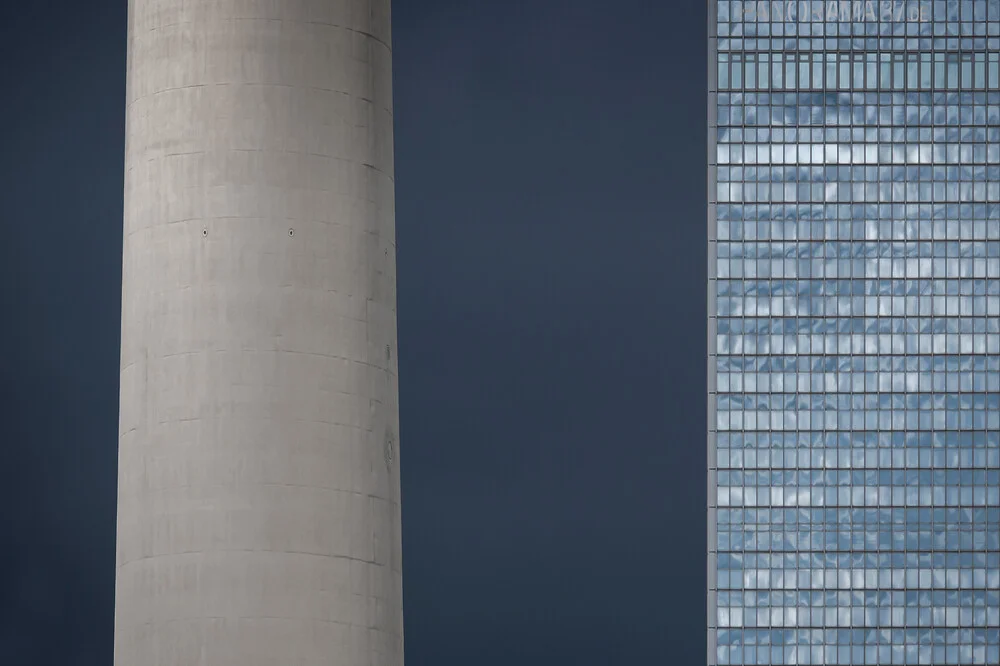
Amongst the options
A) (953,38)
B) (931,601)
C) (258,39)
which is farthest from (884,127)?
(258,39)

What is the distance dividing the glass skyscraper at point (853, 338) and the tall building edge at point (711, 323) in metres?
0.21

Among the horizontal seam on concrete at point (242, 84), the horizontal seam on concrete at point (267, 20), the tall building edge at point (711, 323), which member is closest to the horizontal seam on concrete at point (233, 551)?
the horizontal seam on concrete at point (242, 84)

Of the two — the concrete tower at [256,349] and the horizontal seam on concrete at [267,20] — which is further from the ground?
the horizontal seam on concrete at [267,20]

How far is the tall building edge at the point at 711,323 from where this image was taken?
500 ft

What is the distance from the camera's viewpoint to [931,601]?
15362 cm

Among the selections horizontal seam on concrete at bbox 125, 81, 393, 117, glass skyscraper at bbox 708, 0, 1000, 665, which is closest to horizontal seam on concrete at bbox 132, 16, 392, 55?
horizontal seam on concrete at bbox 125, 81, 393, 117

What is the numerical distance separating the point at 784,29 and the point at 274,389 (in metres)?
129

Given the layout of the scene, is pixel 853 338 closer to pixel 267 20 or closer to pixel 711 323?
pixel 711 323

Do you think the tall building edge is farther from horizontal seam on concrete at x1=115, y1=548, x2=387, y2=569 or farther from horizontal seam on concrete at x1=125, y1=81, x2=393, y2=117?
horizontal seam on concrete at x1=115, y1=548, x2=387, y2=569

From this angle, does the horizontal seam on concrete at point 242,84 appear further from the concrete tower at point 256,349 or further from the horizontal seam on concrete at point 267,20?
the horizontal seam on concrete at point 267,20

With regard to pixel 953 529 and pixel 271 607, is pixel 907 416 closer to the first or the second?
pixel 953 529

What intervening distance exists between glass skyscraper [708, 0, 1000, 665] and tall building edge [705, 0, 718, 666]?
215 millimetres

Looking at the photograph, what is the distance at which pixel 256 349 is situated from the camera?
114ft

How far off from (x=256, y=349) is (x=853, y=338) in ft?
413
